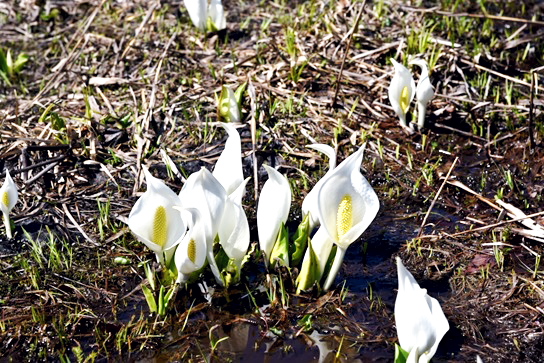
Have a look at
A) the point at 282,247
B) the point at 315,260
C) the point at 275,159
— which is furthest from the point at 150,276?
the point at 275,159

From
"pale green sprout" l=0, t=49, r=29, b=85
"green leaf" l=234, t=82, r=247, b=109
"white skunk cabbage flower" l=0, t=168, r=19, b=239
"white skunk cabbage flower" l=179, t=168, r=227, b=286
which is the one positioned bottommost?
"green leaf" l=234, t=82, r=247, b=109

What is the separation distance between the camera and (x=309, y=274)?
311 cm

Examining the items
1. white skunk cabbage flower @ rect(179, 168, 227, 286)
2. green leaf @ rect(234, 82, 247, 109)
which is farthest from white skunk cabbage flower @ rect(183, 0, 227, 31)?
white skunk cabbage flower @ rect(179, 168, 227, 286)

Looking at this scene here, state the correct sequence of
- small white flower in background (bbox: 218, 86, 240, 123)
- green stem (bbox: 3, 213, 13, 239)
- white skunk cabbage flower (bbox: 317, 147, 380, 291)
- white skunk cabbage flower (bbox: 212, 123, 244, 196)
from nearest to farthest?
white skunk cabbage flower (bbox: 317, 147, 380, 291) → white skunk cabbage flower (bbox: 212, 123, 244, 196) → green stem (bbox: 3, 213, 13, 239) → small white flower in background (bbox: 218, 86, 240, 123)

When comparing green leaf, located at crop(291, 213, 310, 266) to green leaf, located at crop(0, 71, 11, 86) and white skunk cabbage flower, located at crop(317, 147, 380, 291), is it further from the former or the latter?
green leaf, located at crop(0, 71, 11, 86)

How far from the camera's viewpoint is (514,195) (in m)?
3.87

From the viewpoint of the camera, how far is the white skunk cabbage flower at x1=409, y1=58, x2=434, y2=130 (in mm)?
4047

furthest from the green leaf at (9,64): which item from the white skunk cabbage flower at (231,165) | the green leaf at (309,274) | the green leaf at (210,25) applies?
the green leaf at (309,274)

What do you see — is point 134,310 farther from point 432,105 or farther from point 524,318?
point 432,105

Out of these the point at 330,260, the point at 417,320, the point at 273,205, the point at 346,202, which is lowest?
the point at 330,260

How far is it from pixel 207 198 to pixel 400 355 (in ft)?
2.94

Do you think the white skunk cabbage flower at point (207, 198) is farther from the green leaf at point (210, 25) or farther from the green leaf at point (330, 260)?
the green leaf at point (210, 25)

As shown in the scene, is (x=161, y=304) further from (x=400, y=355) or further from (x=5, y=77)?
(x=5, y=77)

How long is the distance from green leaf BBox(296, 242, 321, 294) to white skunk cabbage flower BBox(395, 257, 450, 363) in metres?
0.47
